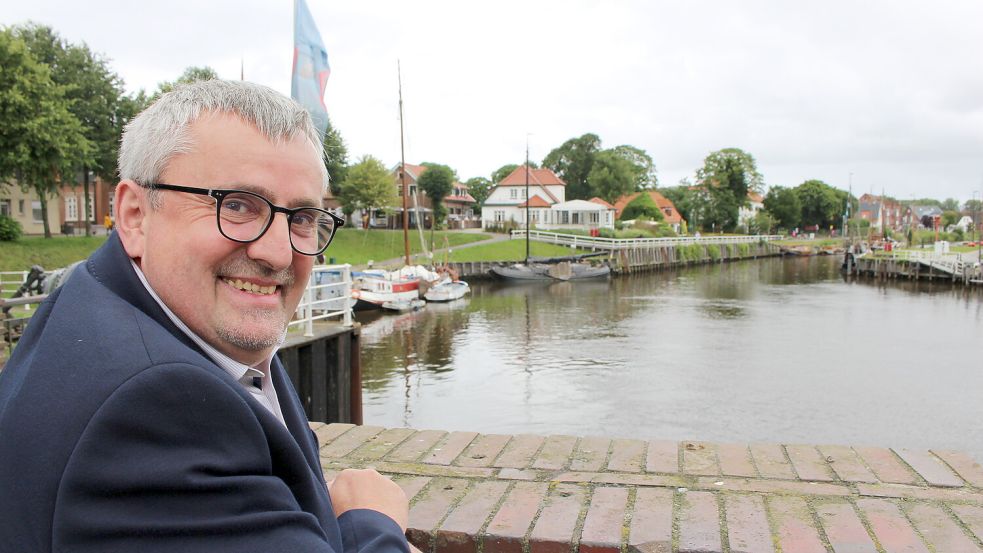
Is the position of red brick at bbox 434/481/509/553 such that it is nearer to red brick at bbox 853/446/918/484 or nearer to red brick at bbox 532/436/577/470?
red brick at bbox 532/436/577/470

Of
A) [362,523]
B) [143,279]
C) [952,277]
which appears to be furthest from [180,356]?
[952,277]

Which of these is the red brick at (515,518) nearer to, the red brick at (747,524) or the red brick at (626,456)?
the red brick at (626,456)

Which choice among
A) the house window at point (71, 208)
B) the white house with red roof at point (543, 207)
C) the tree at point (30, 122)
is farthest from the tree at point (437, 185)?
the tree at point (30, 122)

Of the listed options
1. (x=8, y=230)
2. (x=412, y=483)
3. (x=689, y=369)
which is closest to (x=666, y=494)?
(x=412, y=483)

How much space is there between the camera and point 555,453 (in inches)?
124

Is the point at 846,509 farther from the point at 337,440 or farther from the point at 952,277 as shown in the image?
the point at 952,277

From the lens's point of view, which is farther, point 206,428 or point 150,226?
point 150,226

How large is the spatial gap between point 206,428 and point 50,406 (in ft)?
0.70

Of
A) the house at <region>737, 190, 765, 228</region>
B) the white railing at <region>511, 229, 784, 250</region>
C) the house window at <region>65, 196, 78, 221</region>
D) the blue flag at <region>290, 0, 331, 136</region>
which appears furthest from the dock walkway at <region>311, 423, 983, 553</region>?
the house at <region>737, 190, 765, 228</region>

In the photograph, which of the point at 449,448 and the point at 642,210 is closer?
the point at 449,448

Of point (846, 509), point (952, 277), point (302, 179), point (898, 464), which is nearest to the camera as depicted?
point (302, 179)

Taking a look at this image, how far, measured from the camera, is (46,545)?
98cm

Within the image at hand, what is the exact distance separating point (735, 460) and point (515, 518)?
3.86 feet

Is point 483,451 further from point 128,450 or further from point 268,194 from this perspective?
point 128,450
